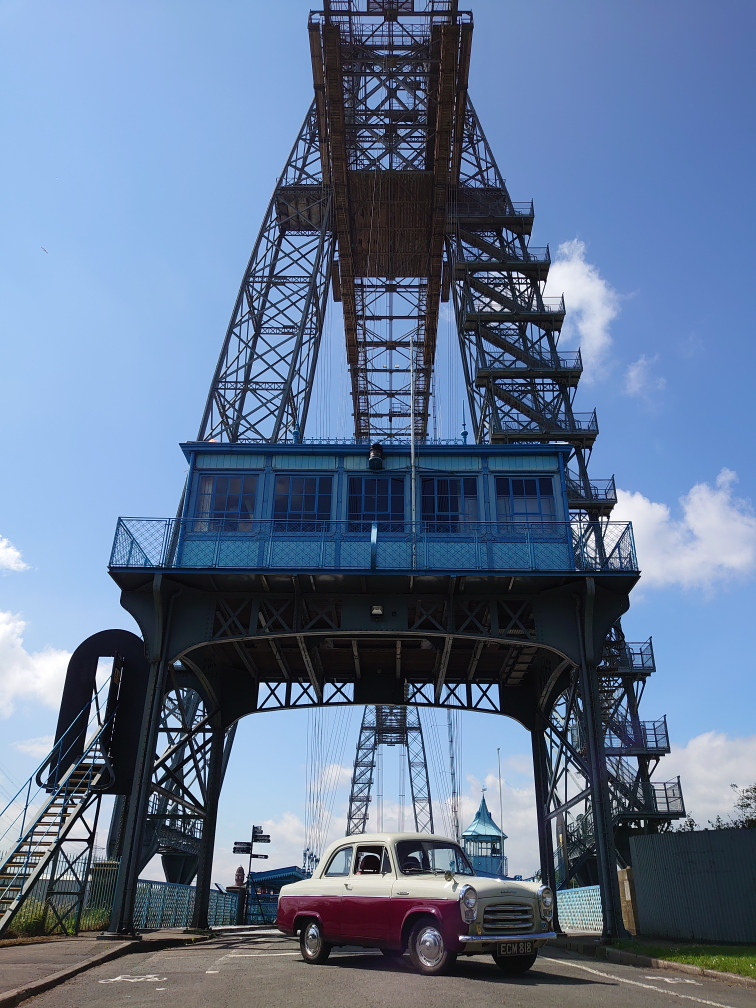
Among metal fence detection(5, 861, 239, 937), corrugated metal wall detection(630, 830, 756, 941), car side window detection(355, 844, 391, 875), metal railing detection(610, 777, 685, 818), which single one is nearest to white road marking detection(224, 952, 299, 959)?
car side window detection(355, 844, 391, 875)

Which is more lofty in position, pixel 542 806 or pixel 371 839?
pixel 542 806

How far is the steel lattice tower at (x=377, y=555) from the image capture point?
797 inches

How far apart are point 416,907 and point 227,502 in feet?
45.9

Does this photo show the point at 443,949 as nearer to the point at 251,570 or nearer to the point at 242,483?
the point at 251,570

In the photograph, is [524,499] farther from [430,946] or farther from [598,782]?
[430,946]

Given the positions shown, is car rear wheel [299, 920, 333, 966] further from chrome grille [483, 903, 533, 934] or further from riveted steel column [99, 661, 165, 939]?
riveted steel column [99, 661, 165, 939]

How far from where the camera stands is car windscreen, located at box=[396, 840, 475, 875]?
411 inches

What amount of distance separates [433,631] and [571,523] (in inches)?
178

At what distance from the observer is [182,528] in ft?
69.5

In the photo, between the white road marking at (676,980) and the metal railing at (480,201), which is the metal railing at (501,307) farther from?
the white road marking at (676,980)

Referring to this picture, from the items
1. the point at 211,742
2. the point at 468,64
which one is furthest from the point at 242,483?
the point at 468,64

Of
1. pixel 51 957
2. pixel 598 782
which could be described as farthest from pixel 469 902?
pixel 598 782

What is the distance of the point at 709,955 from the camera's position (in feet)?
40.7

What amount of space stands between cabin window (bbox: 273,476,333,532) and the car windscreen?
11.6 m
